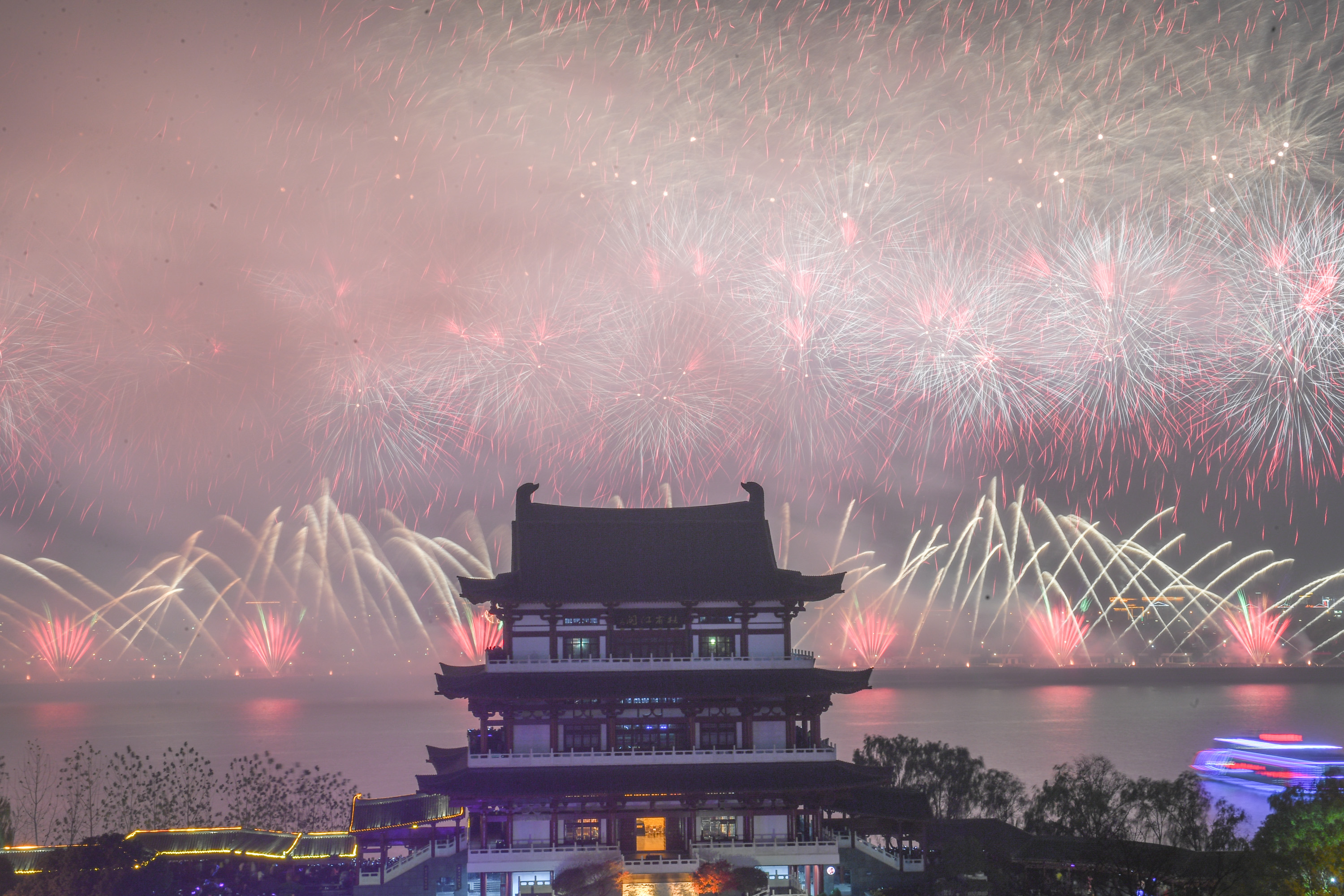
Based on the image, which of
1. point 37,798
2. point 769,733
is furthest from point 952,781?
point 37,798

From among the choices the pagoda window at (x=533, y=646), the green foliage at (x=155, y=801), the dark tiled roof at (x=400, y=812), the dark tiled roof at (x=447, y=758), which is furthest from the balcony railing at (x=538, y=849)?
the green foliage at (x=155, y=801)

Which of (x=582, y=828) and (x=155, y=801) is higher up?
(x=582, y=828)

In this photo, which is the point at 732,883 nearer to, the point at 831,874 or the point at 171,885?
the point at 831,874

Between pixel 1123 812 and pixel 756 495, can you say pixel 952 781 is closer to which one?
pixel 1123 812

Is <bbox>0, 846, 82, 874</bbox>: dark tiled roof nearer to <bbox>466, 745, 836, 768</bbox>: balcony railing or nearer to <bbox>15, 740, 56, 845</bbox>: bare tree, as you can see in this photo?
<bbox>15, 740, 56, 845</bbox>: bare tree

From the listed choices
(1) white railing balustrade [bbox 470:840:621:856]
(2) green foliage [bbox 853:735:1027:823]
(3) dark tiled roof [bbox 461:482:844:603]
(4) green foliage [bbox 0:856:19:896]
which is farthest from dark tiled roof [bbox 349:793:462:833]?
(2) green foliage [bbox 853:735:1027:823]

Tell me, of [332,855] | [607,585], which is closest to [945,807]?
[607,585]

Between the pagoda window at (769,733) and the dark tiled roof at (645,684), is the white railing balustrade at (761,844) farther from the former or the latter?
the dark tiled roof at (645,684)
